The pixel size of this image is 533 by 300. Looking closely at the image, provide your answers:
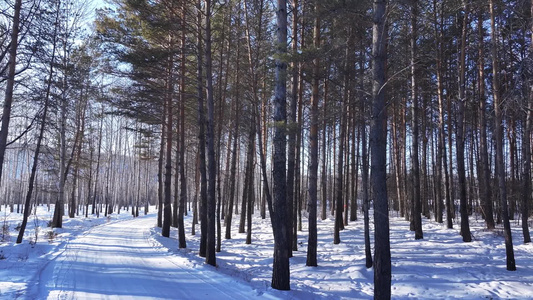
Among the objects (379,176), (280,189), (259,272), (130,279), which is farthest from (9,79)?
(379,176)

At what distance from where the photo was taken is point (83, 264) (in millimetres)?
8523

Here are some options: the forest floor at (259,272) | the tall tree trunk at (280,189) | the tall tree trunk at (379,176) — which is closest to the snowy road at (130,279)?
the forest floor at (259,272)

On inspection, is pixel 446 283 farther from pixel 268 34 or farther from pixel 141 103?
pixel 141 103

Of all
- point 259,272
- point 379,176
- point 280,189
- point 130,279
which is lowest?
point 259,272

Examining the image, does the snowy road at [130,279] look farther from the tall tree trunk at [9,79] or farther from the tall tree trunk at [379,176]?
the tall tree trunk at [9,79]

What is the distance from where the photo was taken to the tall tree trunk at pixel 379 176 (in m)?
5.43

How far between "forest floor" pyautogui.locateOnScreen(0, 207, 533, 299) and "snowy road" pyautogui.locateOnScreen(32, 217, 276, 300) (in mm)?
18

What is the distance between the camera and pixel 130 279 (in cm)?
705

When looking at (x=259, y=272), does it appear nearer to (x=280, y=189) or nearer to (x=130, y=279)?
(x=130, y=279)

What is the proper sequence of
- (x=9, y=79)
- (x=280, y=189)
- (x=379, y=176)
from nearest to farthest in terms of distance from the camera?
1. (x=379, y=176)
2. (x=280, y=189)
3. (x=9, y=79)

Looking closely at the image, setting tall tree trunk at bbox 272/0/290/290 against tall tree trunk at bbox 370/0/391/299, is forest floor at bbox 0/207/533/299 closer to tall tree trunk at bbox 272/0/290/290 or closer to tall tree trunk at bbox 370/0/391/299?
tall tree trunk at bbox 272/0/290/290

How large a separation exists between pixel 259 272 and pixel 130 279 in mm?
4450

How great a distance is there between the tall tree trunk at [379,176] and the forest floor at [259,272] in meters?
1.92

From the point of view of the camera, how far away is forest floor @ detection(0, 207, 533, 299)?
626 centimetres
